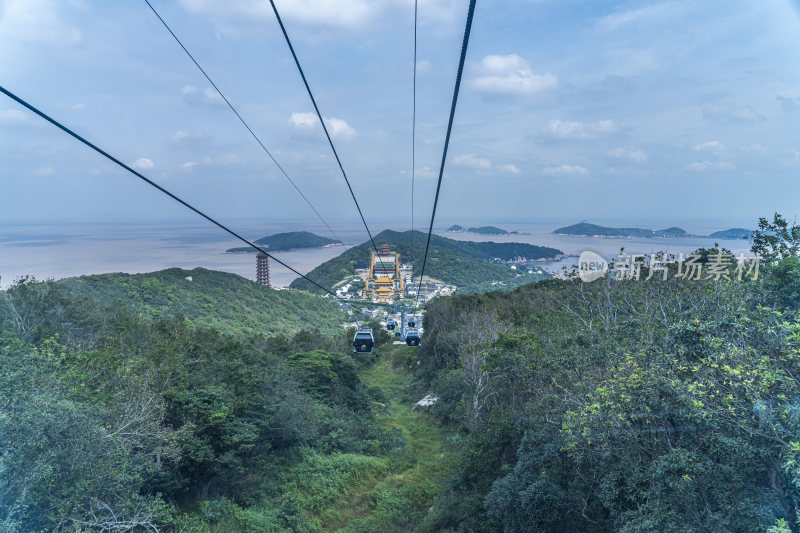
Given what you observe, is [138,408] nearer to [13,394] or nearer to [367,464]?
[13,394]

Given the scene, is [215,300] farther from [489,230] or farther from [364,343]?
[489,230]

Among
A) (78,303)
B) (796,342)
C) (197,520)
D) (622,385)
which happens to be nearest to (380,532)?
(197,520)

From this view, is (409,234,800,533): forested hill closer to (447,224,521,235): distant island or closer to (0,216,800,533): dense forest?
(0,216,800,533): dense forest

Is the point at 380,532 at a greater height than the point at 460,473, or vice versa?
the point at 460,473

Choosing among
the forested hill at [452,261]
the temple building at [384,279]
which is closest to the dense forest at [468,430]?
the forested hill at [452,261]

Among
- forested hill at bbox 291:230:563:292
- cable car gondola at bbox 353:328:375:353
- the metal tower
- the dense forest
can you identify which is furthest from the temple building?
the dense forest

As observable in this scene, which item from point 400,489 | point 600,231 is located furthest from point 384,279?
point 400,489

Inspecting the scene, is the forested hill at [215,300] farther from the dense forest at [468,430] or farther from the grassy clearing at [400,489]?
the grassy clearing at [400,489]
